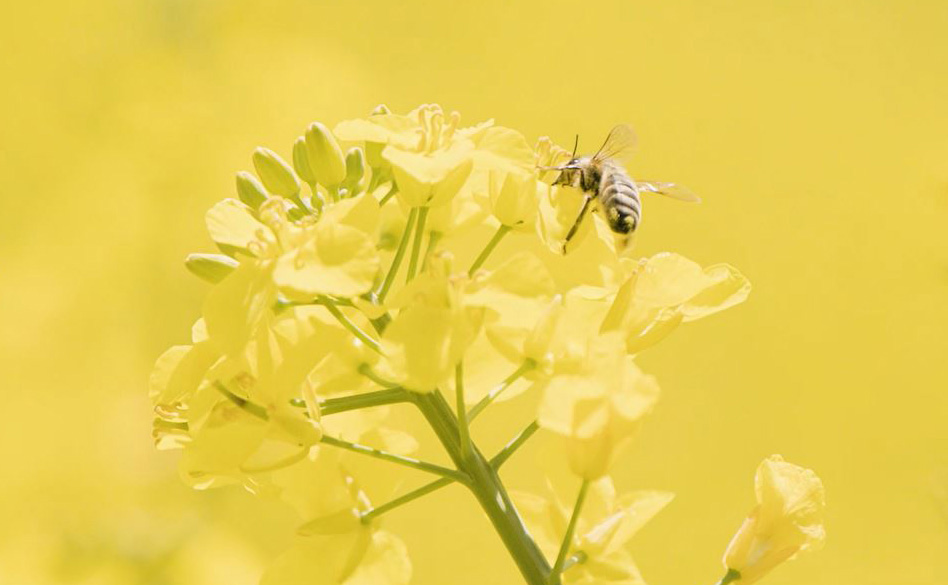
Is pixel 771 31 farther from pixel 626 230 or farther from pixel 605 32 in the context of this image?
pixel 626 230

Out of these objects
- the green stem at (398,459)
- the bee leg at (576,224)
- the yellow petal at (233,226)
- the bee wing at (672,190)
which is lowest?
the green stem at (398,459)

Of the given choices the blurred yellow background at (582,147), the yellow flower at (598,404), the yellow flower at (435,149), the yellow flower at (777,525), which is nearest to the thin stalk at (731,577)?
the yellow flower at (777,525)

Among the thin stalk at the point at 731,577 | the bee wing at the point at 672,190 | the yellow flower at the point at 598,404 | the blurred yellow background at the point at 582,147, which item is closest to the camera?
the yellow flower at the point at 598,404

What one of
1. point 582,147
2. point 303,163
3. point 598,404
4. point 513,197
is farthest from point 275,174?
point 582,147

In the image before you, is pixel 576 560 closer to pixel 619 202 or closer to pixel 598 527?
pixel 598 527

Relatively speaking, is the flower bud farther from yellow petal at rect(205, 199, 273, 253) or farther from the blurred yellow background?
the blurred yellow background

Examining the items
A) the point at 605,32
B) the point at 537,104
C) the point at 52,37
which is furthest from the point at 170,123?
the point at 605,32

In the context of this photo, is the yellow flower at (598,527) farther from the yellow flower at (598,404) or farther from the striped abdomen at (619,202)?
the striped abdomen at (619,202)
